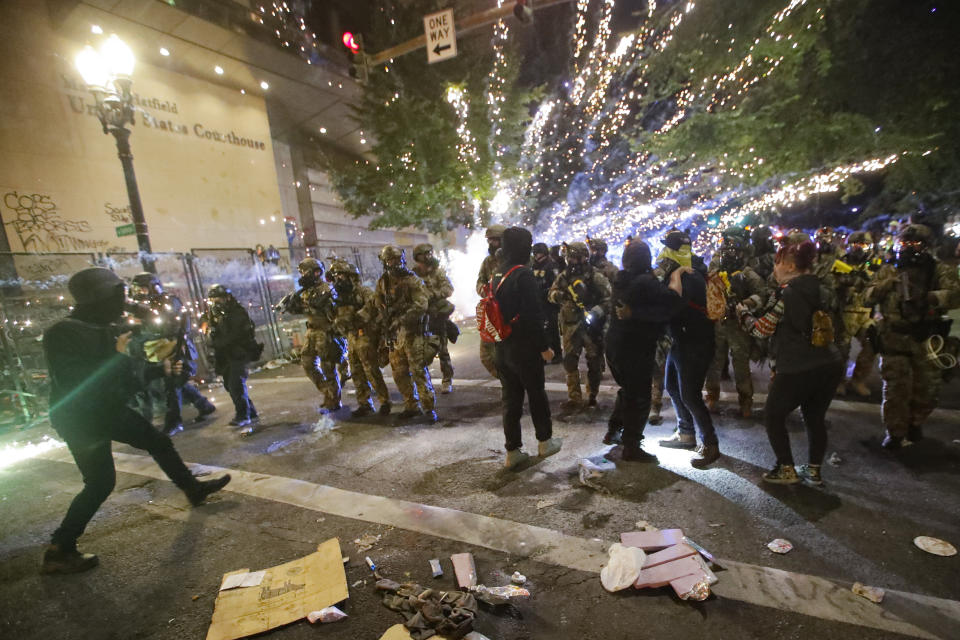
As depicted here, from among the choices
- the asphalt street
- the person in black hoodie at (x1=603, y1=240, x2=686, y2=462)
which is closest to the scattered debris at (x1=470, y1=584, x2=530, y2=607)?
the asphalt street

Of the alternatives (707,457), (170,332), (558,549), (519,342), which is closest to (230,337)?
(170,332)

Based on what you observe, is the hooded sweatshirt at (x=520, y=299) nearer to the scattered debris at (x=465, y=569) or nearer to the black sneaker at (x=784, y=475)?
the scattered debris at (x=465, y=569)

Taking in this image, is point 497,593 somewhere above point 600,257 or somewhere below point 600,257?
below

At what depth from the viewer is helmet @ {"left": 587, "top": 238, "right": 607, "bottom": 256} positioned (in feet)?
17.7

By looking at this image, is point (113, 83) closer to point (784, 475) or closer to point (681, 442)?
point (681, 442)

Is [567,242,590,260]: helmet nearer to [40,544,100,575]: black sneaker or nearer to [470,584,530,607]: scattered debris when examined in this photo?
[470,584,530,607]: scattered debris

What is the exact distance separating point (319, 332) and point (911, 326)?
6843 mm

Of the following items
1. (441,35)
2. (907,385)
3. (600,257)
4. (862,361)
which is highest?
(441,35)

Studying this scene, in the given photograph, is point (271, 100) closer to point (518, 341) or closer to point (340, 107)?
point (340, 107)

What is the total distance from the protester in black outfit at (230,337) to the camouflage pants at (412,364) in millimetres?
2364

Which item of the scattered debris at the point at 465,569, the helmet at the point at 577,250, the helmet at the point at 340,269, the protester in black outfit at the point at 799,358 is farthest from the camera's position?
the helmet at the point at 340,269

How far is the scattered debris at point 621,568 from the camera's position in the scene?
8.09 ft

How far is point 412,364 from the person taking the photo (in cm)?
582

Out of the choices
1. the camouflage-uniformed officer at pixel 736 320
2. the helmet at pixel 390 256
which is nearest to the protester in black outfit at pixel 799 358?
the camouflage-uniformed officer at pixel 736 320
